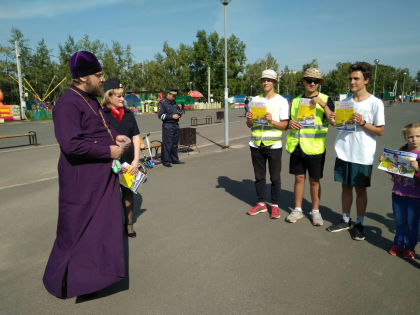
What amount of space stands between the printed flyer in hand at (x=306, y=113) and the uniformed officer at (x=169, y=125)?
16.1ft

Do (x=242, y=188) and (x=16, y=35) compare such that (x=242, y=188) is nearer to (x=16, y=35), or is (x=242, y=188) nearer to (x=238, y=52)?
(x=16, y=35)

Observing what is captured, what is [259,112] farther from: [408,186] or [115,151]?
[115,151]

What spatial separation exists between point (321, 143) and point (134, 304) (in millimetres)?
2865

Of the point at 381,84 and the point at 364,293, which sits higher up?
the point at 381,84

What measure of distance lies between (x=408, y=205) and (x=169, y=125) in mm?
6329

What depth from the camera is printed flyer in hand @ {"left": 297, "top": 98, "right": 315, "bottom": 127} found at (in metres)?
3.85

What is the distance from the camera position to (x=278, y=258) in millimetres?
3340

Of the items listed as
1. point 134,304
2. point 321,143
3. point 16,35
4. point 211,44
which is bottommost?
point 134,304

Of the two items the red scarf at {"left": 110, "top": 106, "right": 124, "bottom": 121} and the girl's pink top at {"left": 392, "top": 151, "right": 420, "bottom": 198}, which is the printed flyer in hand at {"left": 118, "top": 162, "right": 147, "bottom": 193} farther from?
the girl's pink top at {"left": 392, "top": 151, "right": 420, "bottom": 198}

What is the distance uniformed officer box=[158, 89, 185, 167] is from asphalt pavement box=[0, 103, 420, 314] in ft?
8.46

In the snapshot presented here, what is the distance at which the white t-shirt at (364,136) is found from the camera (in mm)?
3447

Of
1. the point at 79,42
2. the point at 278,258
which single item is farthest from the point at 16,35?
the point at 278,258

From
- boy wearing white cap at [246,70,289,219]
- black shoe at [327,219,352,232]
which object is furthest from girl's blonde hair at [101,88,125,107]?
black shoe at [327,219,352,232]

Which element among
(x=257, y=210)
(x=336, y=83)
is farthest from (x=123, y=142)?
(x=336, y=83)
